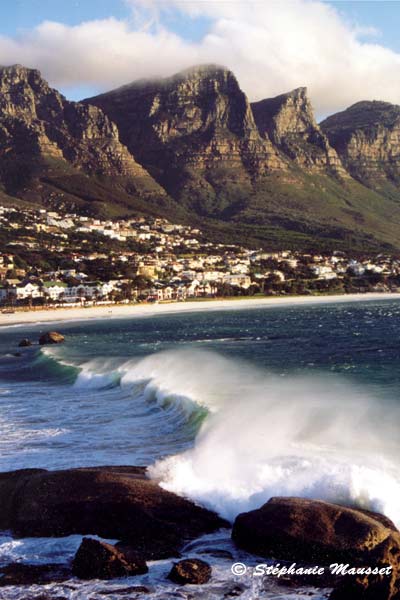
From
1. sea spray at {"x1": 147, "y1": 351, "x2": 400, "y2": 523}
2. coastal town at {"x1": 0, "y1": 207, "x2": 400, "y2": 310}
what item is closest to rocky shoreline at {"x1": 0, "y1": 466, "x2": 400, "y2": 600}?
sea spray at {"x1": 147, "y1": 351, "x2": 400, "y2": 523}

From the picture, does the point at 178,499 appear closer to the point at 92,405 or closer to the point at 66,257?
the point at 92,405

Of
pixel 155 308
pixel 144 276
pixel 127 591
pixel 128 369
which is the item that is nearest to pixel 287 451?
pixel 127 591

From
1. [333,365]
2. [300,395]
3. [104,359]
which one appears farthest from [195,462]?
[104,359]

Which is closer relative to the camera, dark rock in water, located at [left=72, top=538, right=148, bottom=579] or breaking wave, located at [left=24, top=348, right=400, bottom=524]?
dark rock in water, located at [left=72, top=538, right=148, bottom=579]

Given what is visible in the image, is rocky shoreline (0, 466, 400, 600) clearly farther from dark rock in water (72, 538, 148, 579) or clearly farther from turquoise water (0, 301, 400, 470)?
turquoise water (0, 301, 400, 470)

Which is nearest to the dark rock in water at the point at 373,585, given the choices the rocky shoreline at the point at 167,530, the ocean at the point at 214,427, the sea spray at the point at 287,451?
the rocky shoreline at the point at 167,530

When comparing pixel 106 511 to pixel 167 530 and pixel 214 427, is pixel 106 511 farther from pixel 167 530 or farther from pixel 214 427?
pixel 214 427
